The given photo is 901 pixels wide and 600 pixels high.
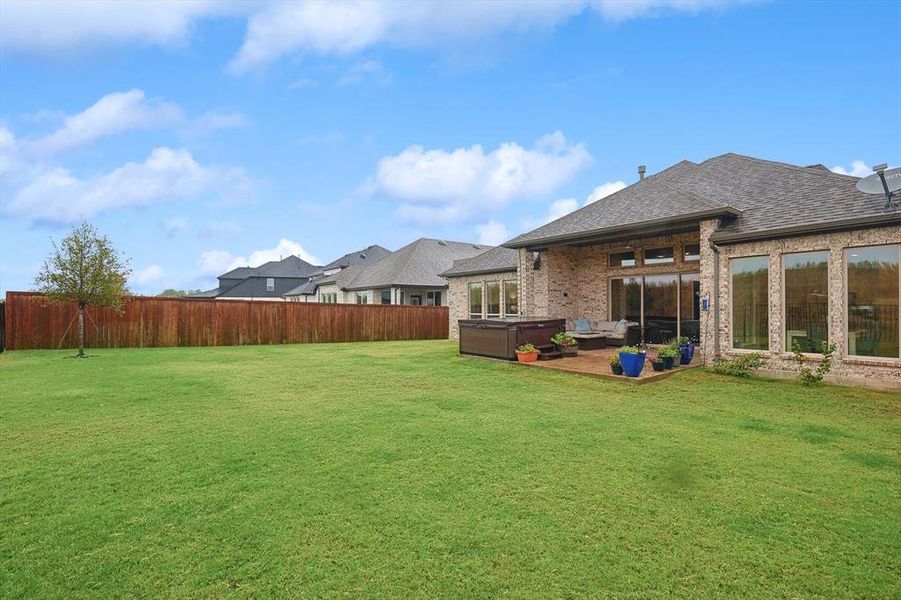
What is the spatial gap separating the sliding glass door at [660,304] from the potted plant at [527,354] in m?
4.65

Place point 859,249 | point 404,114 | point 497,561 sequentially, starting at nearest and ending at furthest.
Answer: point 497,561 → point 859,249 → point 404,114

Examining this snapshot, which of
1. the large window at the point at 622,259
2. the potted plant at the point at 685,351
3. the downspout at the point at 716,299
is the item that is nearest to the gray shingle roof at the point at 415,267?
the large window at the point at 622,259

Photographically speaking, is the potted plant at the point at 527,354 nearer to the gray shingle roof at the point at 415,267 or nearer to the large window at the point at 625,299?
the large window at the point at 625,299

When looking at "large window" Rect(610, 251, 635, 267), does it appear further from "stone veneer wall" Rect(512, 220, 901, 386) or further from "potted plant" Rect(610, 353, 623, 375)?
"potted plant" Rect(610, 353, 623, 375)

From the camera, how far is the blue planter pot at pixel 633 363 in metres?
8.52

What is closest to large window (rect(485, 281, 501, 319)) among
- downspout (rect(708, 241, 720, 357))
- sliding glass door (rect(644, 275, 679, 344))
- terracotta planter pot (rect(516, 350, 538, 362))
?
sliding glass door (rect(644, 275, 679, 344))

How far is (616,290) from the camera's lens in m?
14.3

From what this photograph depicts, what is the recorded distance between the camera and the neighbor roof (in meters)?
8.43

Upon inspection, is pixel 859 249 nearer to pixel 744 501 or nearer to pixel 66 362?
pixel 744 501

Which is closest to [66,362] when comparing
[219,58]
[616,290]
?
[219,58]

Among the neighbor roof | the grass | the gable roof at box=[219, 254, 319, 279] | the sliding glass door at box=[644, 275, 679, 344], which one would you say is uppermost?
the gable roof at box=[219, 254, 319, 279]

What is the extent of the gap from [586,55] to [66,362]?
17.3 m

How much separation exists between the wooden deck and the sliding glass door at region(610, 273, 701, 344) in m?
1.81

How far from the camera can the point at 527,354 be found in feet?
35.8
